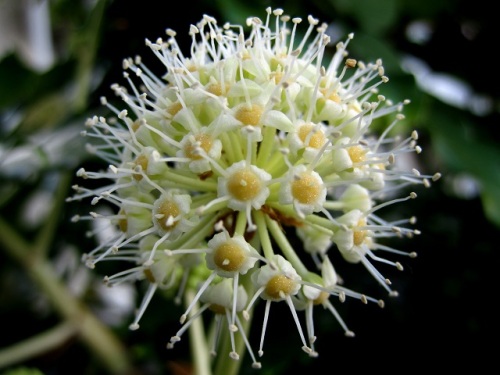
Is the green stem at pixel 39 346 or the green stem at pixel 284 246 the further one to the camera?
the green stem at pixel 39 346

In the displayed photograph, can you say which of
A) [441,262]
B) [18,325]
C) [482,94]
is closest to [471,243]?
[441,262]

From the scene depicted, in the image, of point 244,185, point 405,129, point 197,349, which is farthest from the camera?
point 405,129

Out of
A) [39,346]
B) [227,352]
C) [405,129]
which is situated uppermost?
[405,129]

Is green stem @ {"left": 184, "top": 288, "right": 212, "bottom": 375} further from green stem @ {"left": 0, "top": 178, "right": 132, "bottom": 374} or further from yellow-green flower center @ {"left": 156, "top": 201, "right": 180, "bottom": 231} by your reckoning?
green stem @ {"left": 0, "top": 178, "right": 132, "bottom": 374}

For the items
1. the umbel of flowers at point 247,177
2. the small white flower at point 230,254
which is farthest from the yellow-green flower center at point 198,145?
the small white flower at point 230,254

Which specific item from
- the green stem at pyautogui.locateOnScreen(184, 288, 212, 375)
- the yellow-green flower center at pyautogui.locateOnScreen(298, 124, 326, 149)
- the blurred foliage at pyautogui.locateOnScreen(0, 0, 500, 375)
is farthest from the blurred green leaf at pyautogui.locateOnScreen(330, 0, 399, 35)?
the green stem at pyautogui.locateOnScreen(184, 288, 212, 375)

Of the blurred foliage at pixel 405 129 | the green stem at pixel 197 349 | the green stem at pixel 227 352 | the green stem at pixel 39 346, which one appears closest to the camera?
the green stem at pixel 227 352

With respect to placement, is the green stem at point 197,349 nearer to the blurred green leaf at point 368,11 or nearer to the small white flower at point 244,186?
the small white flower at point 244,186

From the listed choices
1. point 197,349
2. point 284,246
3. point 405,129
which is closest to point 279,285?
point 284,246

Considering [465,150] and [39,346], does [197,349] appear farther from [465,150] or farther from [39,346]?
[465,150]
